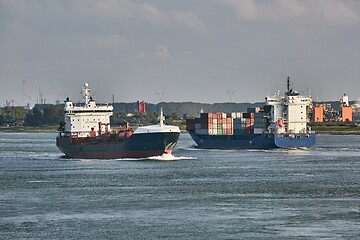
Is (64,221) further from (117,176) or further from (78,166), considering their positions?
(78,166)

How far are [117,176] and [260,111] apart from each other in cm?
6508

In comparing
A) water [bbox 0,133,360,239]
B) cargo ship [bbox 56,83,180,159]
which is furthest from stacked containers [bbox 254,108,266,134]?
water [bbox 0,133,360,239]

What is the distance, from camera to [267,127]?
483ft

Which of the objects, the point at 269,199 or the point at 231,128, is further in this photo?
the point at 231,128

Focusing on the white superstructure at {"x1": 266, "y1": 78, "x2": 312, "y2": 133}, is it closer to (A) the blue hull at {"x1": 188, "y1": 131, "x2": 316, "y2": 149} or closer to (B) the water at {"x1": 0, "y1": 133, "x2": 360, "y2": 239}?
(A) the blue hull at {"x1": 188, "y1": 131, "x2": 316, "y2": 149}

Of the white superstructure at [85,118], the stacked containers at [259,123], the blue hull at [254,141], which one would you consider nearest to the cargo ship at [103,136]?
the white superstructure at [85,118]

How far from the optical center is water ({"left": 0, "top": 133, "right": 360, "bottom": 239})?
53.9 m

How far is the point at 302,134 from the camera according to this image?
143m

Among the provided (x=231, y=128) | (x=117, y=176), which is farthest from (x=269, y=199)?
(x=231, y=128)

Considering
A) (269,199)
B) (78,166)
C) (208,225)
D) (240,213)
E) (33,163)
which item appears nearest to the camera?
(208,225)

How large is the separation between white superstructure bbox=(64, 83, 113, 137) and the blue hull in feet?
97.2

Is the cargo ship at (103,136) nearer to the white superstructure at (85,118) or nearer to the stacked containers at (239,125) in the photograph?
the white superstructure at (85,118)

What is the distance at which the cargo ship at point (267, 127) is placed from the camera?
142m

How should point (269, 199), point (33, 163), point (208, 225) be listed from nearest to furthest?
point (208, 225), point (269, 199), point (33, 163)
